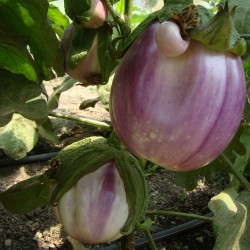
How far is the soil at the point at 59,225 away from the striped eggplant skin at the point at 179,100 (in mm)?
449

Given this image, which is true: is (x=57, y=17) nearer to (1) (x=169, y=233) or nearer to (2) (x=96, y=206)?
(2) (x=96, y=206)

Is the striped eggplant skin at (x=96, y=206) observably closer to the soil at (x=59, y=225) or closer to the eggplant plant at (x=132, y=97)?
the eggplant plant at (x=132, y=97)

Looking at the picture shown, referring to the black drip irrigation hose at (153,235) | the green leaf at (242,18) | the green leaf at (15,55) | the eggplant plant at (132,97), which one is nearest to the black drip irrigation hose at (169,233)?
the black drip irrigation hose at (153,235)

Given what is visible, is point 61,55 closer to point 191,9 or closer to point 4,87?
point 4,87

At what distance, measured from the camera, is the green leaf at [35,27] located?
59 cm

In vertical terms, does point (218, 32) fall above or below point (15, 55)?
above

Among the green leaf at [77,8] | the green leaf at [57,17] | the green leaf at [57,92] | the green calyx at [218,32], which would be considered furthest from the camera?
the green leaf at [57,92]

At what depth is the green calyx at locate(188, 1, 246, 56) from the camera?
0.40m

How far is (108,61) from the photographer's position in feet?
1.90

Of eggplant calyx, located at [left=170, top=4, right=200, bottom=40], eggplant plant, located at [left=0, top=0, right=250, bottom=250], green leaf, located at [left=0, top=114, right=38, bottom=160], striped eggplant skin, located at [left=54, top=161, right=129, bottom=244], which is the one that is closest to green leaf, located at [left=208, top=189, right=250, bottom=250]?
eggplant plant, located at [left=0, top=0, right=250, bottom=250]

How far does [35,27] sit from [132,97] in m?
0.24

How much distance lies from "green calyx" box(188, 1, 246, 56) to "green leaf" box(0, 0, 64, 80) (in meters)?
0.23

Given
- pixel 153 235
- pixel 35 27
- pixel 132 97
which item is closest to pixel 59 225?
pixel 153 235

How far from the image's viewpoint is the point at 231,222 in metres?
0.56
